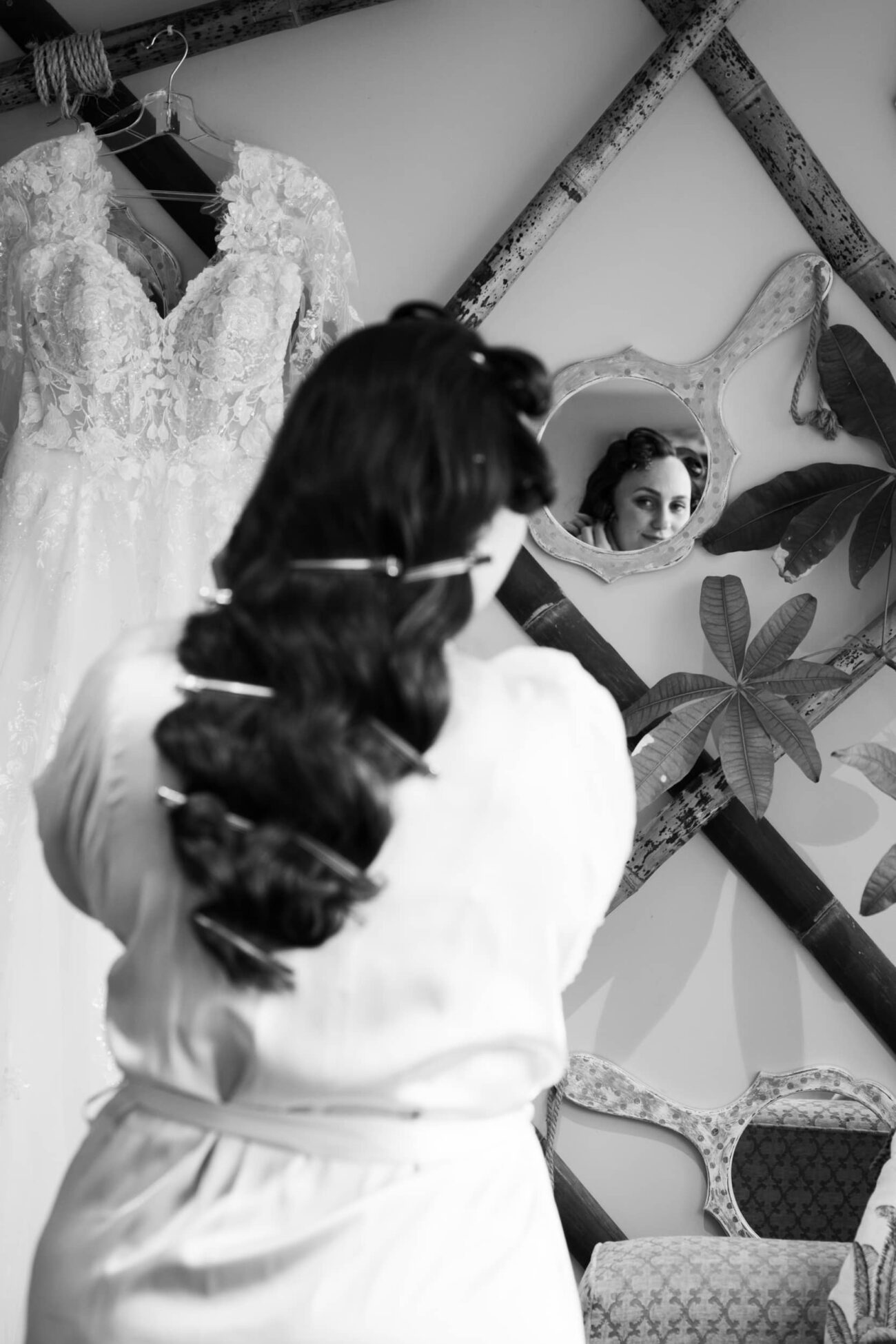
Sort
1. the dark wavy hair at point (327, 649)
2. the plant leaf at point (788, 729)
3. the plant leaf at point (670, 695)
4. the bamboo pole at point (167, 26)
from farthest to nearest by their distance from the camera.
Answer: the bamboo pole at point (167, 26) < the plant leaf at point (670, 695) < the plant leaf at point (788, 729) < the dark wavy hair at point (327, 649)

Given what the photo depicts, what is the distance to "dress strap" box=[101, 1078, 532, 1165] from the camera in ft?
3.08

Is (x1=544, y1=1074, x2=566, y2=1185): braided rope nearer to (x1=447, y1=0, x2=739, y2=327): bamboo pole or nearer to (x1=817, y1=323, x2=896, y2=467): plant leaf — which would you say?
(x1=817, y1=323, x2=896, y2=467): plant leaf

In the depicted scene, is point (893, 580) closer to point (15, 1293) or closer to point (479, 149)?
point (479, 149)

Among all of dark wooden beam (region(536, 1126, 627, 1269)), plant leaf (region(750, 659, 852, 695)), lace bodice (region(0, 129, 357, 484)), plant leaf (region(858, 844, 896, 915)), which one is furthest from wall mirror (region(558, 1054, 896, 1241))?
lace bodice (region(0, 129, 357, 484))

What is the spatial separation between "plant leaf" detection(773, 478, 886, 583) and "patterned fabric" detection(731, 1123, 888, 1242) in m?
1.21

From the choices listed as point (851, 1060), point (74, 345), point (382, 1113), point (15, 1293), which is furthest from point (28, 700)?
point (851, 1060)

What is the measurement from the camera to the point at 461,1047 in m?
0.91

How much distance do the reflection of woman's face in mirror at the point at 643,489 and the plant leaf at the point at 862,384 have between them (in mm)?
326

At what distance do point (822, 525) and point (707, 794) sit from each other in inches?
23.6

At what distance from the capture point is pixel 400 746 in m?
0.86

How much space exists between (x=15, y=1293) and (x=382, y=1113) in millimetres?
1206

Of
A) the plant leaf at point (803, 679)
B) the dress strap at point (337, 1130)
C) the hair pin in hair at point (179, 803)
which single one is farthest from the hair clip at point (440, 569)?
the plant leaf at point (803, 679)

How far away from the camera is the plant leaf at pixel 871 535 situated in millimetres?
2451

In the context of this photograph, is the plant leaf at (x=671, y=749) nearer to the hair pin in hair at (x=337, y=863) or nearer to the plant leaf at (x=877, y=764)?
the plant leaf at (x=877, y=764)
